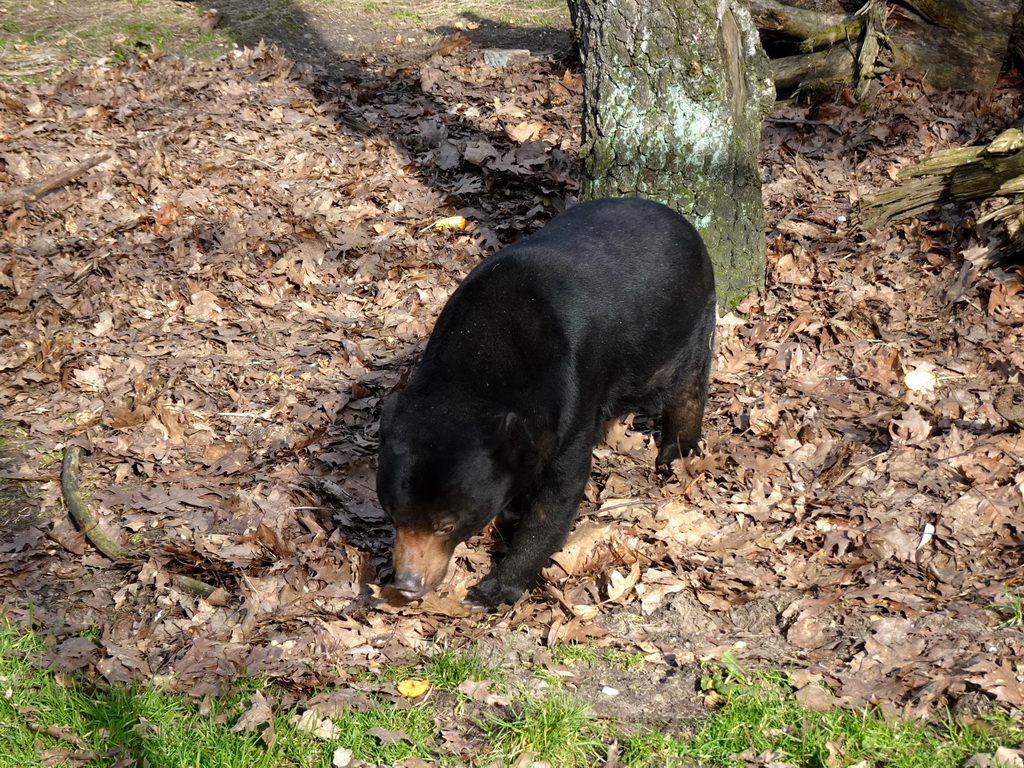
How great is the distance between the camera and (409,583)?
4.35 meters

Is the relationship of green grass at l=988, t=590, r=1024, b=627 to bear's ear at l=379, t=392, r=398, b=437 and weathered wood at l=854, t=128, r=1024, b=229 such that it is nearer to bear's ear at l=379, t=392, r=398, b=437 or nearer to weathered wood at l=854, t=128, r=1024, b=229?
bear's ear at l=379, t=392, r=398, b=437

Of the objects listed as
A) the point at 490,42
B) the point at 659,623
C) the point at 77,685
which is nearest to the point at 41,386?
the point at 77,685

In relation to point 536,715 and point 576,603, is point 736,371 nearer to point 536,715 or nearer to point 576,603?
point 576,603

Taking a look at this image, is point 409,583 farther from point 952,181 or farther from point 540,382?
point 952,181

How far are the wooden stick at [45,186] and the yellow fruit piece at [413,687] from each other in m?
6.21

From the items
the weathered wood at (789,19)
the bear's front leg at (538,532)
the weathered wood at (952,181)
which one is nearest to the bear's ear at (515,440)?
the bear's front leg at (538,532)

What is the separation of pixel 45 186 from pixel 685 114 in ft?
18.6

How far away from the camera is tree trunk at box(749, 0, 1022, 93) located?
30.7 feet

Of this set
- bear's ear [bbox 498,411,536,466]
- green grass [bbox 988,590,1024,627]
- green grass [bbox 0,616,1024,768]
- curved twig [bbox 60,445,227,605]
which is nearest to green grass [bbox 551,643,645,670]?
green grass [bbox 0,616,1024,768]

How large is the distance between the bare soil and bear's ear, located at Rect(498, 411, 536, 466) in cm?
84

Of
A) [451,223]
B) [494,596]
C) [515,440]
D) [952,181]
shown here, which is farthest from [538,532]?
[952,181]

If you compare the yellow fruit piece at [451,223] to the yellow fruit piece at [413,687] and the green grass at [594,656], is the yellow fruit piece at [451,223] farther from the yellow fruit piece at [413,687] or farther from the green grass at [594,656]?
the yellow fruit piece at [413,687]

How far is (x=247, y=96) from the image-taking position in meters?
10.4

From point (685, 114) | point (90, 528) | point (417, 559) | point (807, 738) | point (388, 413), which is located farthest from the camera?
point (685, 114)
